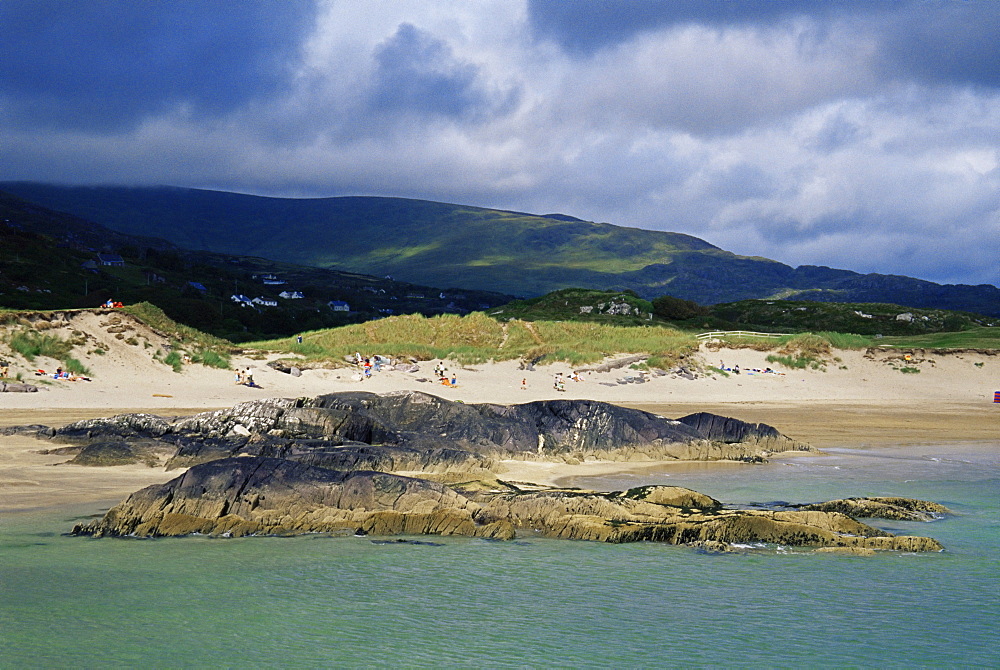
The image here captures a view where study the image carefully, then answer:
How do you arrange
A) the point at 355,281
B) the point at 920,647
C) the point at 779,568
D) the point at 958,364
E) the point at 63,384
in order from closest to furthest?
the point at 920,647 → the point at 779,568 → the point at 63,384 → the point at 958,364 → the point at 355,281

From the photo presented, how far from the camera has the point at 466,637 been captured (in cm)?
729

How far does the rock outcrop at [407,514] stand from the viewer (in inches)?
402

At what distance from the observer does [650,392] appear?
29797 mm

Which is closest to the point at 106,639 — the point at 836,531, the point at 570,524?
the point at 570,524

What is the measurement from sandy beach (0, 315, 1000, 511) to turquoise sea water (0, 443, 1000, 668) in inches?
189

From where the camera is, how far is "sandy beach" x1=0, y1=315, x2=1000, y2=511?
2097 centimetres

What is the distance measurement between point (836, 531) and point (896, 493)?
369 cm

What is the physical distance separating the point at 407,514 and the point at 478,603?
9.05 ft

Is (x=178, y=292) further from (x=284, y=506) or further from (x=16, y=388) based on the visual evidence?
(x=284, y=506)

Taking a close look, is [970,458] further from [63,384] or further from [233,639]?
[63,384]

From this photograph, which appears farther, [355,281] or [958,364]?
[355,281]

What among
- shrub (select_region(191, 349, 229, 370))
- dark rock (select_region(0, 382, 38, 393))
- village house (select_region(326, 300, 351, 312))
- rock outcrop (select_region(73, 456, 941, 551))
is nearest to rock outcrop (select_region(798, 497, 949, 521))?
rock outcrop (select_region(73, 456, 941, 551))

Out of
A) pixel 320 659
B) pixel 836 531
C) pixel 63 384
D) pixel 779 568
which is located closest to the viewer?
pixel 320 659

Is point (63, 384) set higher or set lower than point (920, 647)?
lower
